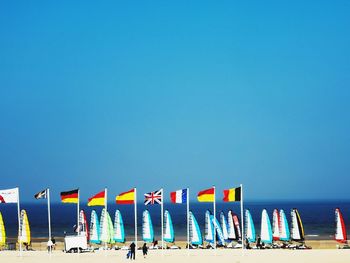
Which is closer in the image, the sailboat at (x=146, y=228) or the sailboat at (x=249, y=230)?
the sailboat at (x=146, y=228)

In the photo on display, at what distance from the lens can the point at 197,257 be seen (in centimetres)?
5331

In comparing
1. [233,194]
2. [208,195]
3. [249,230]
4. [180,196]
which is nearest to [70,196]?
[180,196]

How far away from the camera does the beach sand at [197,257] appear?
50.6m

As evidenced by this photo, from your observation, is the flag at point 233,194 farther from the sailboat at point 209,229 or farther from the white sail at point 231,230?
the white sail at point 231,230

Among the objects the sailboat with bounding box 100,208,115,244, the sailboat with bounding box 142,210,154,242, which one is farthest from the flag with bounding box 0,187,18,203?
the sailboat with bounding box 142,210,154,242

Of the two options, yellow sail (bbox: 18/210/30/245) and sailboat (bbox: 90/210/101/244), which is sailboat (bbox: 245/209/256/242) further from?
yellow sail (bbox: 18/210/30/245)

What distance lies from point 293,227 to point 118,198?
17.6 m

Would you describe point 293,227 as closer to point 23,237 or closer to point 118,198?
point 118,198

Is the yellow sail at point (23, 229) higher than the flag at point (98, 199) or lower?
lower

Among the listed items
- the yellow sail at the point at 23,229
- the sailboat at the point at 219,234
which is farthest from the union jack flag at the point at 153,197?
the yellow sail at the point at 23,229

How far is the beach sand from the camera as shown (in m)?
50.6

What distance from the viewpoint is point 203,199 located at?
5681cm

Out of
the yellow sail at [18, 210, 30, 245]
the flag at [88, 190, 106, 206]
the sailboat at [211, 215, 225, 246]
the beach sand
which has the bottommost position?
the beach sand

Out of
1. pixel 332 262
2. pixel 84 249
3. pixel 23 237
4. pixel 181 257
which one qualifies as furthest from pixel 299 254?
pixel 23 237
